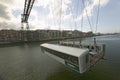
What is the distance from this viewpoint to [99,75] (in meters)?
9.41

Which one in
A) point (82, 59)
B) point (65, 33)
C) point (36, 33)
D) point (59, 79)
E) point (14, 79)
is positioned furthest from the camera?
point (65, 33)

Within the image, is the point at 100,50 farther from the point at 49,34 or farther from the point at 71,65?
the point at 49,34

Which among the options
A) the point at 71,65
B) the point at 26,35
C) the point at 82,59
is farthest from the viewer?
the point at 26,35

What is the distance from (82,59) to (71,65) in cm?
90

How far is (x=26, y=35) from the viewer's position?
85.3 m

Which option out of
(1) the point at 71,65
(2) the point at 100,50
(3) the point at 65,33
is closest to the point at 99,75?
(2) the point at 100,50

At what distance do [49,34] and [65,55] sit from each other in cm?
10502

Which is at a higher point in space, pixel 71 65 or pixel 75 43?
pixel 75 43

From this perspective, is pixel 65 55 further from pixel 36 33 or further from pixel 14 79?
pixel 36 33

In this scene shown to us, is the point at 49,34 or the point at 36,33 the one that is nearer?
the point at 36,33

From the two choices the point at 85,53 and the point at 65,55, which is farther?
the point at 65,55

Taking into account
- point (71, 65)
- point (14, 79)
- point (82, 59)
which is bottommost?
point (14, 79)

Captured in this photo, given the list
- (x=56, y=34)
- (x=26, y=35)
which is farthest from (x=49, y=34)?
(x=26, y=35)

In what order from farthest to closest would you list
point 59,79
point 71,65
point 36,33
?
point 36,33, point 59,79, point 71,65
